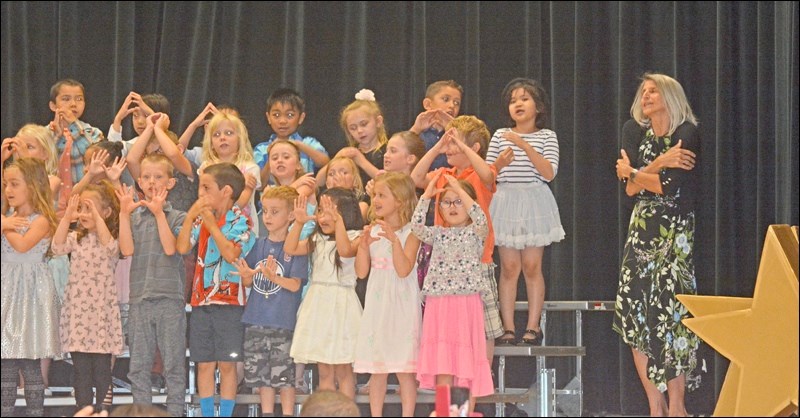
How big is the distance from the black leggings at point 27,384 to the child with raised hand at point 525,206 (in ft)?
6.90

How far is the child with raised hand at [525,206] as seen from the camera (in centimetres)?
517

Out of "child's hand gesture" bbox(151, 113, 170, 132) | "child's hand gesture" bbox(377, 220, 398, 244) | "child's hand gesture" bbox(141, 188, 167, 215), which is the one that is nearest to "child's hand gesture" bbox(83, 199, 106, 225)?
"child's hand gesture" bbox(141, 188, 167, 215)

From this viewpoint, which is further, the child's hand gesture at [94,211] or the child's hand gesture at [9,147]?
the child's hand gesture at [9,147]

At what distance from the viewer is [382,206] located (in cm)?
491

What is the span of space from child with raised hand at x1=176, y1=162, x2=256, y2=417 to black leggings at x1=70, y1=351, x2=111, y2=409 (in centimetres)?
39

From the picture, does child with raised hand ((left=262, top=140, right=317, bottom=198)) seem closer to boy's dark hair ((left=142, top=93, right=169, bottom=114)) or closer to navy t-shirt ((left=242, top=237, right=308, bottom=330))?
navy t-shirt ((left=242, top=237, right=308, bottom=330))

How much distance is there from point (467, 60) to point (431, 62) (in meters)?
0.21

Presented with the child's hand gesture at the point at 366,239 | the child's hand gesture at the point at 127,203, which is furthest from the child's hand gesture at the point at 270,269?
the child's hand gesture at the point at 127,203

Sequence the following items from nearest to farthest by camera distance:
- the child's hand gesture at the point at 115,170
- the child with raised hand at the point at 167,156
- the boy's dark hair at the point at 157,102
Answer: the child's hand gesture at the point at 115,170, the child with raised hand at the point at 167,156, the boy's dark hair at the point at 157,102

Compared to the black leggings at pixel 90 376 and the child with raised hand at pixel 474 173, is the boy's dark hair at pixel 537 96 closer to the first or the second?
the child with raised hand at pixel 474 173

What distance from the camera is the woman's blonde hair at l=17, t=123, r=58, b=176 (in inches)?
216

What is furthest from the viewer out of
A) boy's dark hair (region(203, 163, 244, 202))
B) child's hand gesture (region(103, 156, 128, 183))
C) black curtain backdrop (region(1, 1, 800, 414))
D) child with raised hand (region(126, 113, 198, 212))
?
black curtain backdrop (region(1, 1, 800, 414))

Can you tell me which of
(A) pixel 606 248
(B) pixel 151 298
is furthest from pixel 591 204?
(B) pixel 151 298

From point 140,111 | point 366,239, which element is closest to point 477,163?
point 366,239
